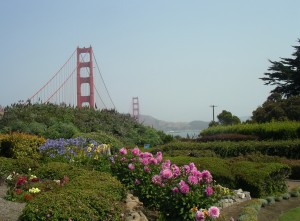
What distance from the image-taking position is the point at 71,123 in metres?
16.9

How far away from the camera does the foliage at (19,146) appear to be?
36.5 ft

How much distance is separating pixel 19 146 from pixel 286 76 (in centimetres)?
2500

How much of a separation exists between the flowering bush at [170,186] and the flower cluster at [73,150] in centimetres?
182

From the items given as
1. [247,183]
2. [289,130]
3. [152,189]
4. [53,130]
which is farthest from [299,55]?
[152,189]

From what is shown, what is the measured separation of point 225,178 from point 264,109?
17282 millimetres

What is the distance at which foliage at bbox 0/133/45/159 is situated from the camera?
1112cm

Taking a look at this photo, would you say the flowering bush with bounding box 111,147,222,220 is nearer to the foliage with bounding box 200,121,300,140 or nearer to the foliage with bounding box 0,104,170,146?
the foliage with bounding box 0,104,170,146

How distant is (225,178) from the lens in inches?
345

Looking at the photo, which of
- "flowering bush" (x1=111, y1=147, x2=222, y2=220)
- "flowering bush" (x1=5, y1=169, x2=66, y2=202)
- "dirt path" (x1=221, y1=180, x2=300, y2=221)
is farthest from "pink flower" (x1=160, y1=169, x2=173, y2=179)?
"flowering bush" (x1=5, y1=169, x2=66, y2=202)

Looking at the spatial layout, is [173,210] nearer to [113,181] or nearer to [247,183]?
[113,181]

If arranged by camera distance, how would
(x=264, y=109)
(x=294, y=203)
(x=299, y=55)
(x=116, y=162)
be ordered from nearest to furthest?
(x=116, y=162) < (x=294, y=203) < (x=264, y=109) < (x=299, y=55)

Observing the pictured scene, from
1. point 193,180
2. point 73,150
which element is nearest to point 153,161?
point 193,180

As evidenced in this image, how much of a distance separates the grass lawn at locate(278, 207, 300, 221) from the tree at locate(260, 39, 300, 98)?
25039 millimetres

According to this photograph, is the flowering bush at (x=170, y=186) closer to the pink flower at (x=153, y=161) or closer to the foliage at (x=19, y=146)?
the pink flower at (x=153, y=161)
